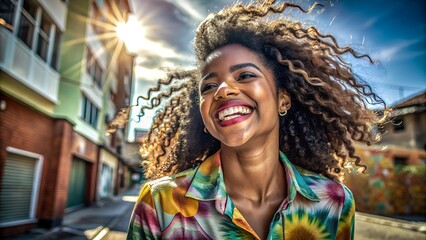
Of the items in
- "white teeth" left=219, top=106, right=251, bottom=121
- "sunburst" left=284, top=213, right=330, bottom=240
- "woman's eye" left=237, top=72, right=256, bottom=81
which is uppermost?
"woman's eye" left=237, top=72, right=256, bottom=81

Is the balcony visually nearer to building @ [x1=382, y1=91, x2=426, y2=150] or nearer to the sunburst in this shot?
the sunburst

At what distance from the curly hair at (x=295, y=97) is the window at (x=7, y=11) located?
8.01m

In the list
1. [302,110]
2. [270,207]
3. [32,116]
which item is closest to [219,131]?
[270,207]

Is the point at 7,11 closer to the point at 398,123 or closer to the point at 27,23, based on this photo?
the point at 27,23

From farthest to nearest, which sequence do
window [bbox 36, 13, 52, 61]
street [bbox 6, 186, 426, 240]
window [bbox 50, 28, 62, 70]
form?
window [bbox 50, 28, 62, 70] → window [bbox 36, 13, 52, 61] → street [bbox 6, 186, 426, 240]

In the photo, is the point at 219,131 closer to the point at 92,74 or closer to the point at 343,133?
the point at 343,133

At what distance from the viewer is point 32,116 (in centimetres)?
A: 1051

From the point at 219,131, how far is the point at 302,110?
38.3 inches

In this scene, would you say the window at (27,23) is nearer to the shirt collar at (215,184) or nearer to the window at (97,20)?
the window at (97,20)

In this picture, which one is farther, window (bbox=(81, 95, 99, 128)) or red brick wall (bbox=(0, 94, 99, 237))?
window (bbox=(81, 95, 99, 128))

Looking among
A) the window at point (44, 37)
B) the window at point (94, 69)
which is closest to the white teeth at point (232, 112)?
the window at point (44, 37)

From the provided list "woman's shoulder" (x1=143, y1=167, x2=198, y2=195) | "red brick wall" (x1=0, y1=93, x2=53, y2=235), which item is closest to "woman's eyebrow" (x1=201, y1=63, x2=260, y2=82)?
"woman's shoulder" (x1=143, y1=167, x2=198, y2=195)

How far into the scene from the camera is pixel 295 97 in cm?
276

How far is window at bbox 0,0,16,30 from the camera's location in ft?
29.4
